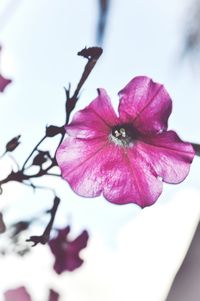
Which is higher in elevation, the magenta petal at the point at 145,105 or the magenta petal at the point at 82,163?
the magenta petal at the point at 145,105

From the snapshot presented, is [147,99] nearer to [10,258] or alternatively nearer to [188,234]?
[188,234]

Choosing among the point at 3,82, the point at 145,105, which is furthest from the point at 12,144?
the point at 145,105

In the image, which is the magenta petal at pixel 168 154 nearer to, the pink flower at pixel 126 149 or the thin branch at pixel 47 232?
the pink flower at pixel 126 149

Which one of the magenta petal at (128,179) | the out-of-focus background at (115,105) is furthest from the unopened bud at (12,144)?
the magenta petal at (128,179)

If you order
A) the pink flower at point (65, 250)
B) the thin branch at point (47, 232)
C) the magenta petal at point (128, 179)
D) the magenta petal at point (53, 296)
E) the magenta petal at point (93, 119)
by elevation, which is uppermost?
the magenta petal at point (93, 119)

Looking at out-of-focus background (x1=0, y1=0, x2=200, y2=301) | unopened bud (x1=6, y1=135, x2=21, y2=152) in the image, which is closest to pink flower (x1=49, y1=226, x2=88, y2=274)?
out-of-focus background (x1=0, y1=0, x2=200, y2=301)

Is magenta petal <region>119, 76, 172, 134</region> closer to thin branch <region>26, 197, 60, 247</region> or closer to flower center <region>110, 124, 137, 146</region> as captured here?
flower center <region>110, 124, 137, 146</region>

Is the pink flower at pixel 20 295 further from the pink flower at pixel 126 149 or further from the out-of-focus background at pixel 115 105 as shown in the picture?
the pink flower at pixel 126 149

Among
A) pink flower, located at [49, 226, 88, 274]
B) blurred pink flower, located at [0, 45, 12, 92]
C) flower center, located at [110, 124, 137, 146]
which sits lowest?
pink flower, located at [49, 226, 88, 274]

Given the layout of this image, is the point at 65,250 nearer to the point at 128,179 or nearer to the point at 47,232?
the point at 47,232
